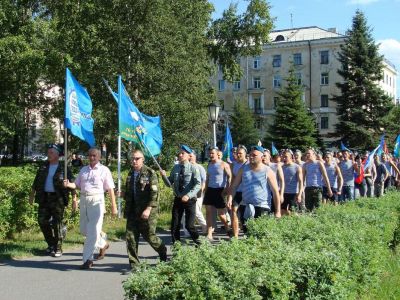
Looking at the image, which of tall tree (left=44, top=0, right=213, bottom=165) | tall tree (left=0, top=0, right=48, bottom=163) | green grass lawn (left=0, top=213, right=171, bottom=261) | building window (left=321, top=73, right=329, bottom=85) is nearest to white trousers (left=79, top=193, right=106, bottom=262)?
green grass lawn (left=0, top=213, right=171, bottom=261)

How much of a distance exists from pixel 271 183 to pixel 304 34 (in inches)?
2982

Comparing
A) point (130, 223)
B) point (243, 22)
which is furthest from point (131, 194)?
point (243, 22)

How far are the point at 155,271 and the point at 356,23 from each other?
45927mm

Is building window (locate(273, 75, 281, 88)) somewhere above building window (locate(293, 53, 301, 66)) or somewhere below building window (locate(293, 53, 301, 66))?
below

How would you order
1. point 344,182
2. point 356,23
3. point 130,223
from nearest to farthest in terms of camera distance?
point 130,223, point 344,182, point 356,23

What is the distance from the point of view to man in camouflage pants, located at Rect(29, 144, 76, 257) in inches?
365

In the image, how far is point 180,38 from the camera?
22.2m

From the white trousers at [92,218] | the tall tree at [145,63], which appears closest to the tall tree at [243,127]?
the tall tree at [145,63]

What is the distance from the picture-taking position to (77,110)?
10273 mm

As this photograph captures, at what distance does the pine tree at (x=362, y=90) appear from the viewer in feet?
150

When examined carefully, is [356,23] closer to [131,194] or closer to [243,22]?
[243,22]

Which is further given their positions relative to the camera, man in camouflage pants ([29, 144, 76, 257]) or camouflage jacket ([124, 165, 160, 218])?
man in camouflage pants ([29, 144, 76, 257])

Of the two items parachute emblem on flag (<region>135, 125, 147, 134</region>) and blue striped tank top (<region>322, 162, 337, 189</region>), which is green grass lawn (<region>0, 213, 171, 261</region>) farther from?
blue striped tank top (<region>322, 162, 337, 189</region>)

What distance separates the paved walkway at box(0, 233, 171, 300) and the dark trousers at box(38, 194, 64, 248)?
37cm
